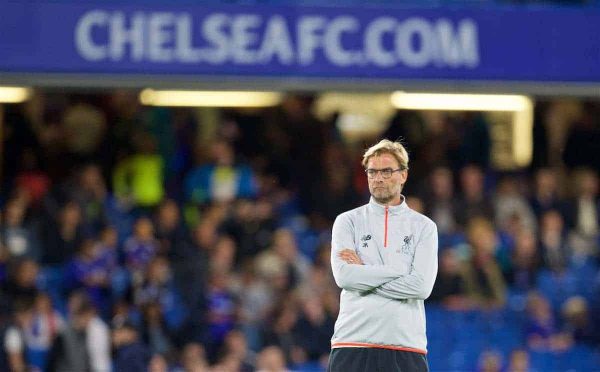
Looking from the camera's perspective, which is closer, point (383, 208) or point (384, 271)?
point (384, 271)

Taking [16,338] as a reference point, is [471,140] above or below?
above

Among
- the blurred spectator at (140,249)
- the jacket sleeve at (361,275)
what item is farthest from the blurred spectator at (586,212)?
the jacket sleeve at (361,275)

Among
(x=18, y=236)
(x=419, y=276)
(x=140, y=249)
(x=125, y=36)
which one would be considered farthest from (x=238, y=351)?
(x=419, y=276)

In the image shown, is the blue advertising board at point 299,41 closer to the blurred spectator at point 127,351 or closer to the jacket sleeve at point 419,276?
the blurred spectator at point 127,351

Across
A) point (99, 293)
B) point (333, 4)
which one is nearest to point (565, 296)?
point (333, 4)

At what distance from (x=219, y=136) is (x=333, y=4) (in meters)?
2.56

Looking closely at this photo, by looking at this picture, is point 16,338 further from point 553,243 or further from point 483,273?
point 553,243

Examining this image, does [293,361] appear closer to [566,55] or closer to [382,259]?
[566,55]

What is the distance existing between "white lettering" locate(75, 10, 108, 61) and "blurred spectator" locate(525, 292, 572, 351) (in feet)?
17.0

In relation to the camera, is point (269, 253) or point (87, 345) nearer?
point (87, 345)

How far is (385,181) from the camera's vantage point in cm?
660

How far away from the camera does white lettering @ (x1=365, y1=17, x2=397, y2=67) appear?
14047 millimetres

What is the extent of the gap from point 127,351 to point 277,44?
349 centimetres

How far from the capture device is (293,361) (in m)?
13.5
